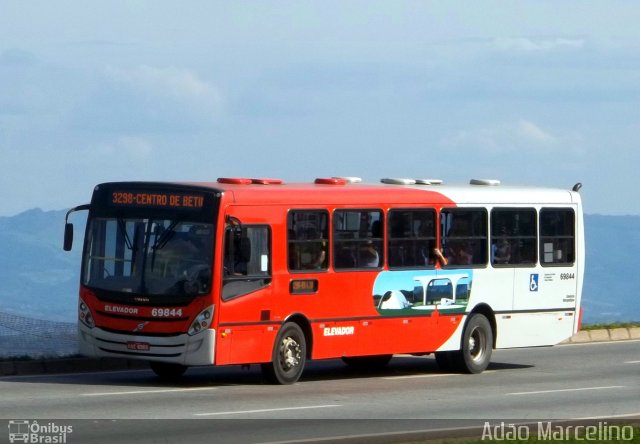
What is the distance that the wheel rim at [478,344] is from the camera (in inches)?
925

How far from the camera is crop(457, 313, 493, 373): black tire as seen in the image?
76.3 feet

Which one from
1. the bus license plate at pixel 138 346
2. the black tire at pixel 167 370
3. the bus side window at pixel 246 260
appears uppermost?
the bus side window at pixel 246 260

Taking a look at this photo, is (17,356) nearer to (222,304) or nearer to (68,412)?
(222,304)

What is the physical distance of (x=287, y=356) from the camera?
20.4 meters

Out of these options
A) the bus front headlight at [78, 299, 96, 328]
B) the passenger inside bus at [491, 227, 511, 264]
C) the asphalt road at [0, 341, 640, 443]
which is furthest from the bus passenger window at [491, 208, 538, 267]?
the bus front headlight at [78, 299, 96, 328]

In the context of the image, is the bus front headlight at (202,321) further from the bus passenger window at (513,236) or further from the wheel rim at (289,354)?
the bus passenger window at (513,236)

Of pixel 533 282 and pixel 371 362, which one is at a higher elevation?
pixel 533 282

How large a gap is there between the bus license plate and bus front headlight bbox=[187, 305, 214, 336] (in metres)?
0.65

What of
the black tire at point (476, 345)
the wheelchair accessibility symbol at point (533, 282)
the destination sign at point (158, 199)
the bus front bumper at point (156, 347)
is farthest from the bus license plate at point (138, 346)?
the wheelchair accessibility symbol at point (533, 282)

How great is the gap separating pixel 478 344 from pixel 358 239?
10.3ft

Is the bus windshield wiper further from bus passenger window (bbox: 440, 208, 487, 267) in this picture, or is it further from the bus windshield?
bus passenger window (bbox: 440, 208, 487, 267)

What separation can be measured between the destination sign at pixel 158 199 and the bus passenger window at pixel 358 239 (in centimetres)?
235

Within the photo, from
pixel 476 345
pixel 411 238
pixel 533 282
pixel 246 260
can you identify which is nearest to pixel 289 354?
pixel 246 260

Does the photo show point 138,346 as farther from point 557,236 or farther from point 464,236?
point 557,236
